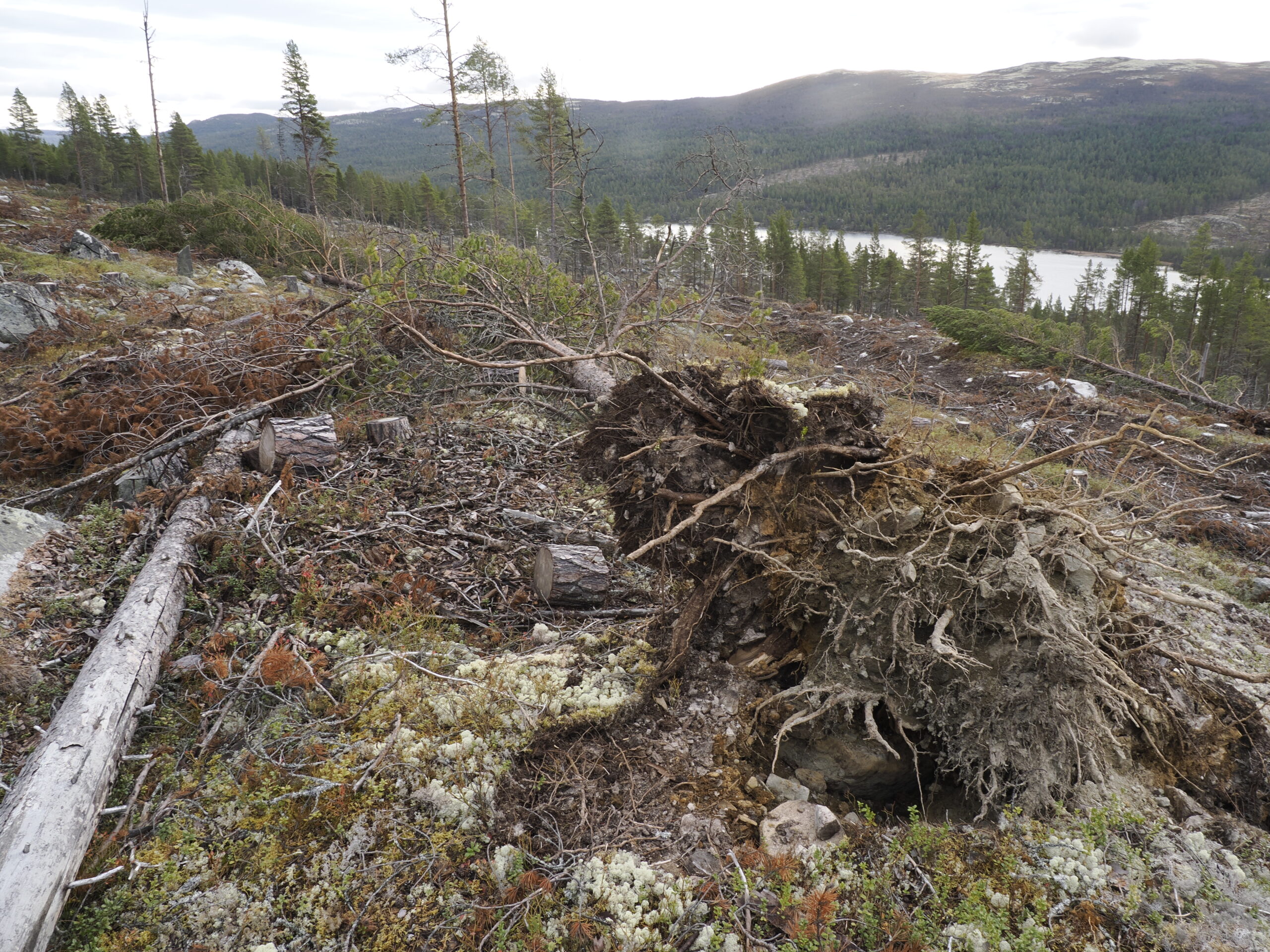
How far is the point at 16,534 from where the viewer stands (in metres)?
4.53

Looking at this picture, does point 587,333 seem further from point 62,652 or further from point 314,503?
point 62,652

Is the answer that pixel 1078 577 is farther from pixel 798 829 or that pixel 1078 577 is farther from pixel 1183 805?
pixel 798 829

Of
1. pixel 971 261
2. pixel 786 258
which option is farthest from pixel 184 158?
pixel 971 261

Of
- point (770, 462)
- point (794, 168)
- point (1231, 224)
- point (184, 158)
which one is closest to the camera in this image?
point (770, 462)

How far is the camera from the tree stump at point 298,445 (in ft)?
18.6

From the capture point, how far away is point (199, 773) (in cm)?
306

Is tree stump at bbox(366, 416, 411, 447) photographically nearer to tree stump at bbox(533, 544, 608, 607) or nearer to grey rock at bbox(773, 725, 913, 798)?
tree stump at bbox(533, 544, 608, 607)

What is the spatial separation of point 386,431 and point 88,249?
652 inches

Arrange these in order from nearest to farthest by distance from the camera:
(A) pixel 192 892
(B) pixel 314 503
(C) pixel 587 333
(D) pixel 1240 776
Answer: (A) pixel 192 892 → (D) pixel 1240 776 → (B) pixel 314 503 → (C) pixel 587 333

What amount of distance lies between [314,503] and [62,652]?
1.87m

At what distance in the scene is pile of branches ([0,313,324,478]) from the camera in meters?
5.85

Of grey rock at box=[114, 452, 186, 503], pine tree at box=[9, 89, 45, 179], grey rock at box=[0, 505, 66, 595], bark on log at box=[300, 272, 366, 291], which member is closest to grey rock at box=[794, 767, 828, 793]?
grey rock at box=[0, 505, 66, 595]

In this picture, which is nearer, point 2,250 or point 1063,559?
point 1063,559

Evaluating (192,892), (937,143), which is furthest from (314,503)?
Answer: (937,143)
